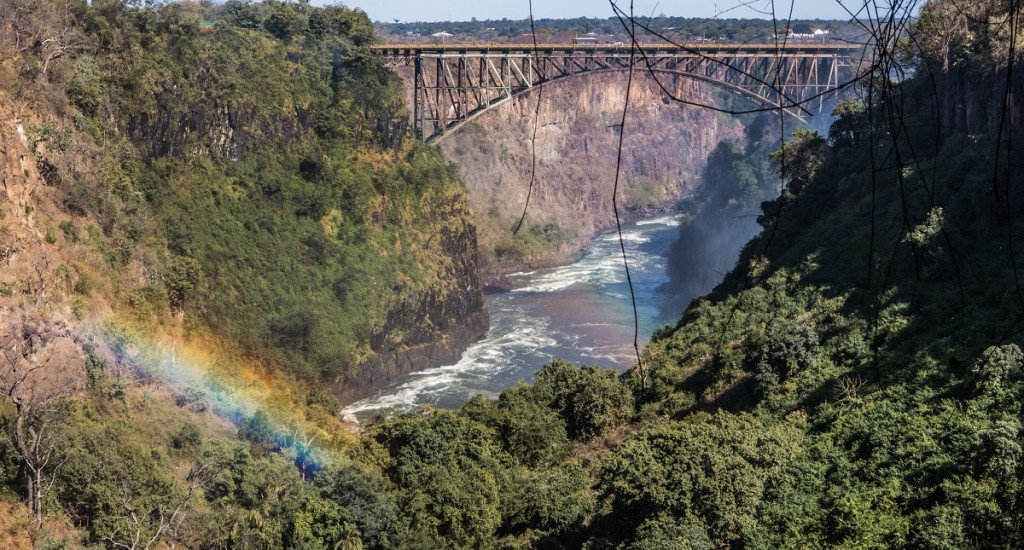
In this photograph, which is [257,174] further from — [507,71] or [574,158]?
[574,158]

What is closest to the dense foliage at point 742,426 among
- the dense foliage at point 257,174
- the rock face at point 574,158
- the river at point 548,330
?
the dense foliage at point 257,174

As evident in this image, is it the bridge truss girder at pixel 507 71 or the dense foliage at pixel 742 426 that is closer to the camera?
the dense foliage at pixel 742 426

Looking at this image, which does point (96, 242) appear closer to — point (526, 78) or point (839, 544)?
point (839, 544)

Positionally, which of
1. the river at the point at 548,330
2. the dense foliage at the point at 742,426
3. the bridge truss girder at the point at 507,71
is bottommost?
the river at the point at 548,330

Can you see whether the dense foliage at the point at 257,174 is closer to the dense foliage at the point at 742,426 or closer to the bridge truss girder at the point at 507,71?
the dense foliage at the point at 742,426

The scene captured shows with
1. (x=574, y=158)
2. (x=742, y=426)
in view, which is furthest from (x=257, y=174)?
(x=574, y=158)

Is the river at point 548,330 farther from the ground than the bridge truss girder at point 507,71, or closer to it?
closer to it
